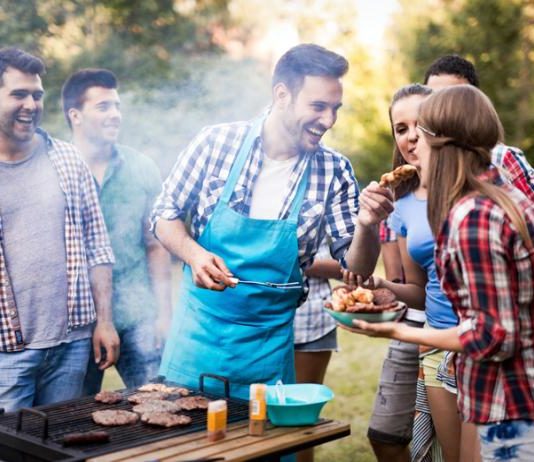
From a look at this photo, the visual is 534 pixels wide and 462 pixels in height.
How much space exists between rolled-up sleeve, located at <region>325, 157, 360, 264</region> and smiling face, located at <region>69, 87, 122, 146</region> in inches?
49.5

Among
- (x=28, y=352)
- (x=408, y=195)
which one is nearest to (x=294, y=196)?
(x=408, y=195)

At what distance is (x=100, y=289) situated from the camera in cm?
385

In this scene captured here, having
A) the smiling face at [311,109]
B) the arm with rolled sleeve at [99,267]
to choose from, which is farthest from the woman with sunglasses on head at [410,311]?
the arm with rolled sleeve at [99,267]

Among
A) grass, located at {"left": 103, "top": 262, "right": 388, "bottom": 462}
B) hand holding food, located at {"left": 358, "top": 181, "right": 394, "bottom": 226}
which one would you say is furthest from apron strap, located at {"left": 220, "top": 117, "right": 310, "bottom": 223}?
grass, located at {"left": 103, "top": 262, "right": 388, "bottom": 462}

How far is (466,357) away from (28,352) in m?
1.98

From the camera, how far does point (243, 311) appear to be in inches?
134

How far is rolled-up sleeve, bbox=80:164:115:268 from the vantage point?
3.77 metres

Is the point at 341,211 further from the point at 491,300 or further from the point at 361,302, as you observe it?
the point at 491,300

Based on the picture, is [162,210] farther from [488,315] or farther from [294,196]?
[488,315]

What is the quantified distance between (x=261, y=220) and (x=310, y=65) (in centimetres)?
75

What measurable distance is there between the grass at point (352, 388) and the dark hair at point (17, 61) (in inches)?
127

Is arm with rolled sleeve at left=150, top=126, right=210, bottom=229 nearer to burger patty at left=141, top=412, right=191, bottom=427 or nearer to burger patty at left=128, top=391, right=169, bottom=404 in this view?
burger patty at left=128, top=391, right=169, bottom=404

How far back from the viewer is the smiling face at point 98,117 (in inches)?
161

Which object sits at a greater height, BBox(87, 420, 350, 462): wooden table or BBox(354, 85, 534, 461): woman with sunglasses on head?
BBox(354, 85, 534, 461): woman with sunglasses on head
